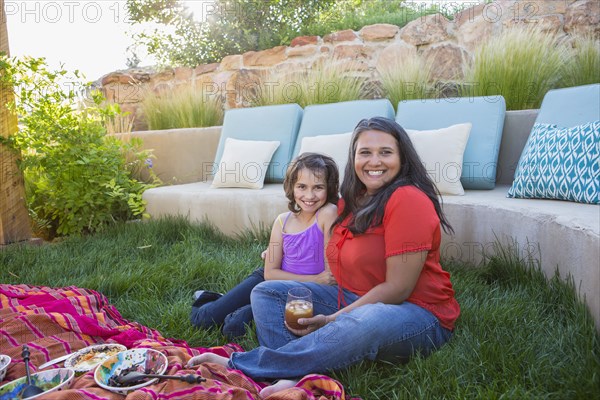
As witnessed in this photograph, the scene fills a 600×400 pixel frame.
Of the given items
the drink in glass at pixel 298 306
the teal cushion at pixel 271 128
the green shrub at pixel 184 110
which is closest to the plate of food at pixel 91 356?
the drink in glass at pixel 298 306

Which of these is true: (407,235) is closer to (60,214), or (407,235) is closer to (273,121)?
(273,121)

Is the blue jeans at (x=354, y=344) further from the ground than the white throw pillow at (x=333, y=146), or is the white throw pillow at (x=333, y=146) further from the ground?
the white throw pillow at (x=333, y=146)

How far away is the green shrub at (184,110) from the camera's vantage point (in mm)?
5355

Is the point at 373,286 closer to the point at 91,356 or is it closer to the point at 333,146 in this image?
the point at 91,356

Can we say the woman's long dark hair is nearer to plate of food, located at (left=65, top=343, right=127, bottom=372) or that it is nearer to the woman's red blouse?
the woman's red blouse

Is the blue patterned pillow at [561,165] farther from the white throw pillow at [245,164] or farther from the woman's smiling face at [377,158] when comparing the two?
the white throw pillow at [245,164]

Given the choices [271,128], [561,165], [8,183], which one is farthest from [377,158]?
[8,183]

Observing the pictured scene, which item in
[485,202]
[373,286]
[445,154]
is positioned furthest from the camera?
[445,154]

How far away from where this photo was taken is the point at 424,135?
3.21 meters

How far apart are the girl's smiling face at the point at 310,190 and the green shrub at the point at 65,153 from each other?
85.1 inches

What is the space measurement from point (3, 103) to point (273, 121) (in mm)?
2175

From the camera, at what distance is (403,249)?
1.65 m

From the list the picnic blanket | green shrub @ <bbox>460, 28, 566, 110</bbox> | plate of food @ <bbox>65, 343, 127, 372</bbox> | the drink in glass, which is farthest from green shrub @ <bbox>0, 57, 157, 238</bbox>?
green shrub @ <bbox>460, 28, 566, 110</bbox>

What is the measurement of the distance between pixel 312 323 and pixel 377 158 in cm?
67
